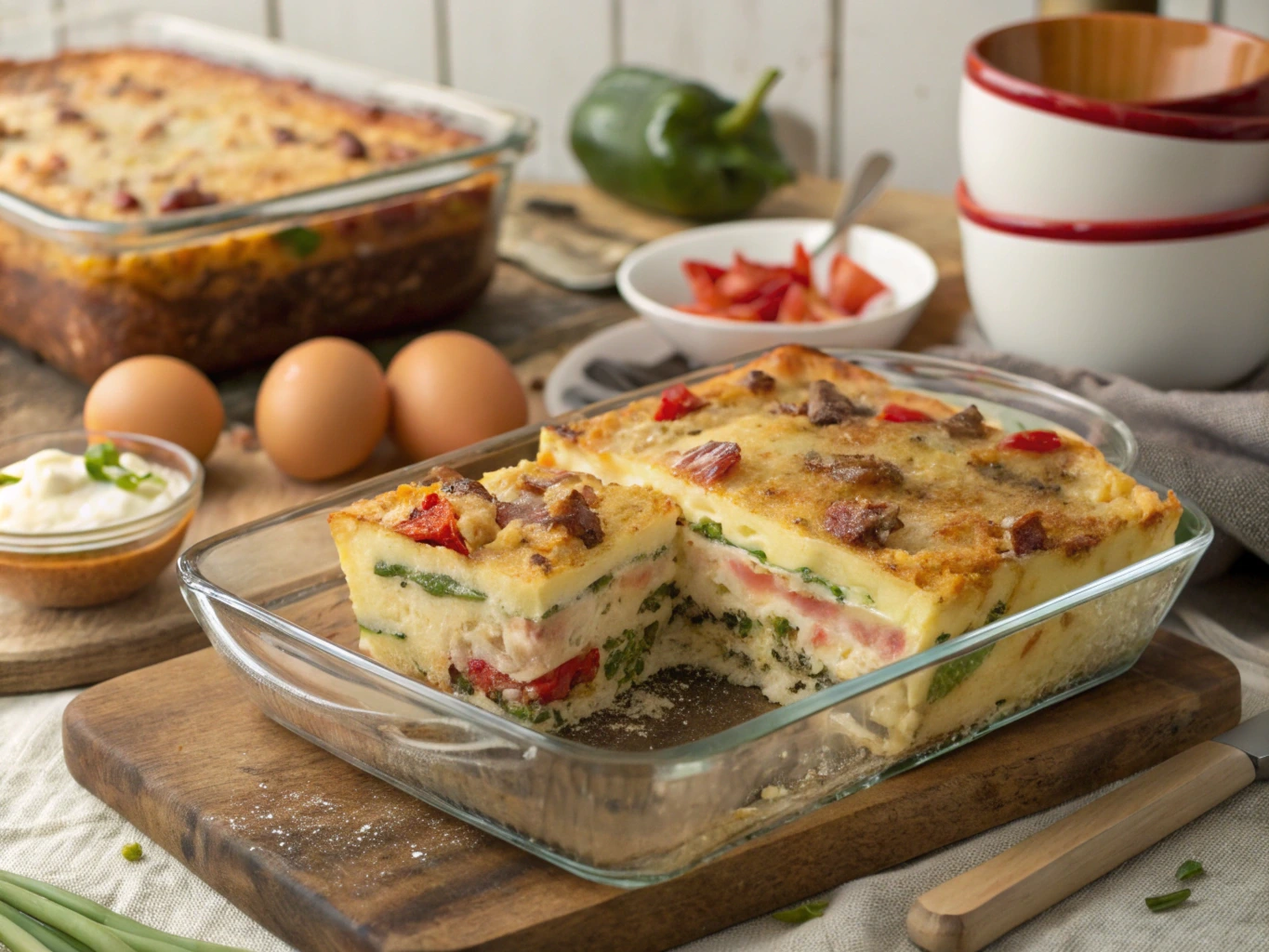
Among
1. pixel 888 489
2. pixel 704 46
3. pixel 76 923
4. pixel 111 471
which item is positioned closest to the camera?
pixel 76 923

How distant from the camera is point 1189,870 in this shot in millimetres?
2383

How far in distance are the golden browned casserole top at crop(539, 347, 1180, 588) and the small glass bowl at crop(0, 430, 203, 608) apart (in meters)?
0.83

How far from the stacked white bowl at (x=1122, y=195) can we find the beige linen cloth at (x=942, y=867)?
0.55 m

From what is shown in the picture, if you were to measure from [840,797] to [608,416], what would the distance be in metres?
0.93

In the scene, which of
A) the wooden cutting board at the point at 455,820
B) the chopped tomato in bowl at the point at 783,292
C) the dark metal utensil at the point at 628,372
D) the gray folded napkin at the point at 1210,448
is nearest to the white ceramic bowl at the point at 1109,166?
the gray folded napkin at the point at 1210,448

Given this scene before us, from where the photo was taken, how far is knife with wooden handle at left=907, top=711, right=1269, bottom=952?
7.20 ft

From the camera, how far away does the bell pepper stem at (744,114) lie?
503cm

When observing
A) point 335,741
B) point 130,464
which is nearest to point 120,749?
point 335,741

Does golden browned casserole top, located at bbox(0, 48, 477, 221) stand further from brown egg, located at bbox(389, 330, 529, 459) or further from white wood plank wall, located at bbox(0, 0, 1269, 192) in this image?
brown egg, located at bbox(389, 330, 529, 459)

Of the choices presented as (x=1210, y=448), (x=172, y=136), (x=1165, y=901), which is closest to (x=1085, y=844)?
(x=1165, y=901)

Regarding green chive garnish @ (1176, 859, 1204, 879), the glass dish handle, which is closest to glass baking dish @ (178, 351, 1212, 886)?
the glass dish handle

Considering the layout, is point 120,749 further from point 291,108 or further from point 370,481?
point 291,108

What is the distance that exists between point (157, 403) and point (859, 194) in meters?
2.15

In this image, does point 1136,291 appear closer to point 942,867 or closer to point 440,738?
point 942,867
